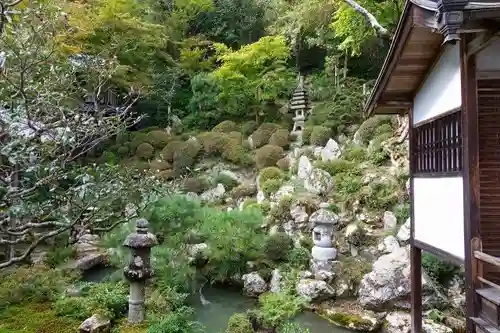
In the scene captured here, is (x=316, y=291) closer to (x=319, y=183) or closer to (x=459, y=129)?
(x=319, y=183)

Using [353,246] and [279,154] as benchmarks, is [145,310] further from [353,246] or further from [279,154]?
[279,154]

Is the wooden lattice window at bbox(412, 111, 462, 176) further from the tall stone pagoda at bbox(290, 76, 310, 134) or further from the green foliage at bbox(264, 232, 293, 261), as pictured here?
the tall stone pagoda at bbox(290, 76, 310, 134)

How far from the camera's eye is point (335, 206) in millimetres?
11836

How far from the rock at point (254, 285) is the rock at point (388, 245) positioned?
9.97ft

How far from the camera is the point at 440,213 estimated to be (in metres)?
4.57

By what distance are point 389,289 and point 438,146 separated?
15.5 feet

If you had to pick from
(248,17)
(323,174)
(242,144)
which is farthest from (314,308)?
(248,17)

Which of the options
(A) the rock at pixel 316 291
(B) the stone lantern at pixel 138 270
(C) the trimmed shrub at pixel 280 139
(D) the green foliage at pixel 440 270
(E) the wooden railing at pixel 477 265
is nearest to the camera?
(E) the wooden railing at pixel 477 265

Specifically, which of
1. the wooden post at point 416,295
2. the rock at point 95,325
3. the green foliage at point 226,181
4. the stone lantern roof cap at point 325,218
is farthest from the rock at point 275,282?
the green foliage at point 226,181

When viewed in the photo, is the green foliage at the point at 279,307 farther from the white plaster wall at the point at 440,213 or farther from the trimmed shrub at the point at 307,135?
the trimmed shrub at the point at 307,135

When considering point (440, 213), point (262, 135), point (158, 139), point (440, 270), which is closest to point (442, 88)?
point (440, 213)

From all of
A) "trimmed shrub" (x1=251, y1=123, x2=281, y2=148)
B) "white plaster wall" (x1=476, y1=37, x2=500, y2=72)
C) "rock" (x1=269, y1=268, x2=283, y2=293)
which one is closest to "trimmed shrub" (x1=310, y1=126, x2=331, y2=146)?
"trimmed shrub" (x1=251, y1=123, x2=281, y2=148)

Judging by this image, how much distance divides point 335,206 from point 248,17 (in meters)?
14.5

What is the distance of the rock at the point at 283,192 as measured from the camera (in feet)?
42.1
